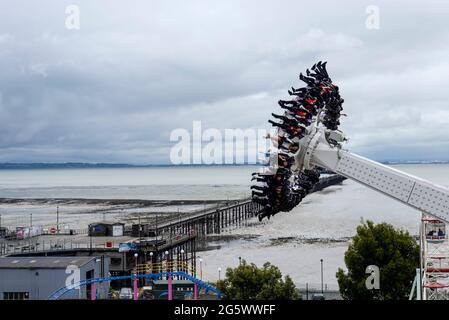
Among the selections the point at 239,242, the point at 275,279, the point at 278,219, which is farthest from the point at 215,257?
the point at 278,219

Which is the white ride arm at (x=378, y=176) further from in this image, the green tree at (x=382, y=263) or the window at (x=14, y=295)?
the window at (x=14, y=295)

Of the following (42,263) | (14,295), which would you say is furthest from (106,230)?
(14,295)

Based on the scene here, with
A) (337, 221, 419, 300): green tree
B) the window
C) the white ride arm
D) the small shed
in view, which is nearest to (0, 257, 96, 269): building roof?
the window

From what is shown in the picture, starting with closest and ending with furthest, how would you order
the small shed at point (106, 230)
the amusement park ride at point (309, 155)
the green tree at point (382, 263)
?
the amusement park ride at point (309, 155) → the green tree at point (382, 263) → the small shed at point (106, 230)

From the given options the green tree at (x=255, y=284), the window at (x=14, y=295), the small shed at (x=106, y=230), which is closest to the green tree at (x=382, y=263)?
the green tree at (x=255, y=284)

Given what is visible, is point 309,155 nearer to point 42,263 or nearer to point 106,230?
point 42,263

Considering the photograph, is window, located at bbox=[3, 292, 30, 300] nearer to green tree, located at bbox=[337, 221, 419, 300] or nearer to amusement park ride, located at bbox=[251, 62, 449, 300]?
green tree, located at bbox=[337, 221, 419, 300]
